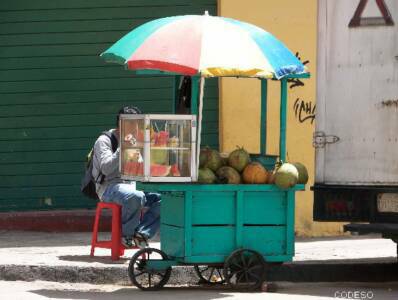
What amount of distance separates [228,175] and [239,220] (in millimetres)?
395

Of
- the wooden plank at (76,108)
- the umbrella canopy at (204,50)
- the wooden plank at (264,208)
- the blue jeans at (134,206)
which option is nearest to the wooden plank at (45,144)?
the wooden plank at (76,108)

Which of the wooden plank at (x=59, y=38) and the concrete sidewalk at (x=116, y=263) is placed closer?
the concrete sidewalk at (x=116, y=263)

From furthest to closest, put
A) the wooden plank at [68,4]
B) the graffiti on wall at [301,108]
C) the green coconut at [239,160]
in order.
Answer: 1. the graffiti on wall at [301,108]
2. the wooden plank at [68,4]
3. the green coconut at [239,160]

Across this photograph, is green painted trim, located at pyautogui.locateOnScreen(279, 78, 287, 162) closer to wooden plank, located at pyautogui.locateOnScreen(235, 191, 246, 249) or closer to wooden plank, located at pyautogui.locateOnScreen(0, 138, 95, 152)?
wooden plank, located at pyautogui.locateOnScreen(235, 191, 246, 249)

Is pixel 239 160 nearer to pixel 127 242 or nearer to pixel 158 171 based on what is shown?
pixel 158 171

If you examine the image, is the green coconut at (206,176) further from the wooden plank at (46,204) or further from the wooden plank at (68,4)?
the wooden plank at (68,4)

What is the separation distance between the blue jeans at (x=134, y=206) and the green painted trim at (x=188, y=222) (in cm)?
135

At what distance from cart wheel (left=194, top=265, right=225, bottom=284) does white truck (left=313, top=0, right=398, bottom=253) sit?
103 centimetres

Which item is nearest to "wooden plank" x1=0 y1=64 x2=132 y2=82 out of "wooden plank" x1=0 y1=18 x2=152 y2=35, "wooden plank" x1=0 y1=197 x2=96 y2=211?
"wooden plank" x1=0 y1=18 x2=152 y2=35

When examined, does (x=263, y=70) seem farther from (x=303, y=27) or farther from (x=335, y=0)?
(x=303, y=27)

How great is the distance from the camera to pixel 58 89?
13109 mm

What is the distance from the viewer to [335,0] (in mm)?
9773

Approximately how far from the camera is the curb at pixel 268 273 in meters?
10.2

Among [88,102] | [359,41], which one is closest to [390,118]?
[359,41]
